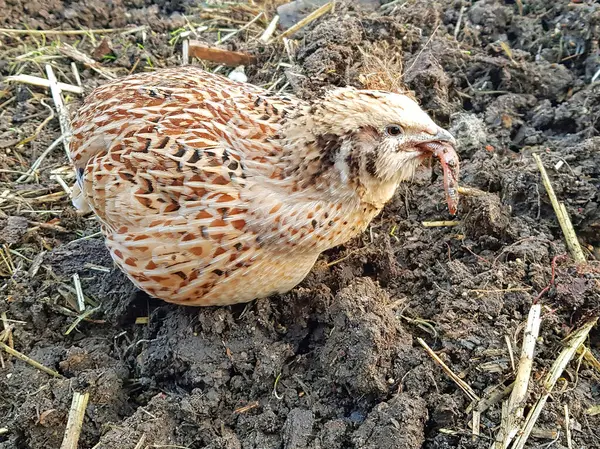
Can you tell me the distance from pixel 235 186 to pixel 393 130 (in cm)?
80

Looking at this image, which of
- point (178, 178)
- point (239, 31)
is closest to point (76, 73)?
point (239, 31)

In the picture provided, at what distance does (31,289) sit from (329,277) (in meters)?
1.76

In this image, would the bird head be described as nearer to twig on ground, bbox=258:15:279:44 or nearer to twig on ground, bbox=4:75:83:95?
twig on ground, bbox=258:15:279:44

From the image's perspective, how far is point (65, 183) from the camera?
14.5 feet

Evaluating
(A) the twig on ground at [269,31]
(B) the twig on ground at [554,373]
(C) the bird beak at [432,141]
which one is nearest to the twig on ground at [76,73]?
(A) the twig on ground at [269,31]

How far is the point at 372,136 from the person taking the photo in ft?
9.97

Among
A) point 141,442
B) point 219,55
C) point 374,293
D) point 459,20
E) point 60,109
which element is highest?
point 459,20

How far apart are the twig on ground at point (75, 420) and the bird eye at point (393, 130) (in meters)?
1.96

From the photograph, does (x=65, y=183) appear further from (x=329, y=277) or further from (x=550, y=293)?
(x=550, y=293)

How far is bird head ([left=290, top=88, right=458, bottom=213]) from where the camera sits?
119 inches

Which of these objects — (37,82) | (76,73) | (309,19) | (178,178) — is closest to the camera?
(178,178)

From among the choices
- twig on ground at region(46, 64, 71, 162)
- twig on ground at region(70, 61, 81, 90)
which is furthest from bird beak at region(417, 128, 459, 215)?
→ twig on ground at region(70, 61, 81, 90)

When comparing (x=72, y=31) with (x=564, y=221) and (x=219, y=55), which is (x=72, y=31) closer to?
(x=219, y=55)

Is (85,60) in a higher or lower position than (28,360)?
higher
